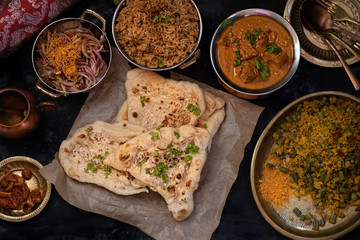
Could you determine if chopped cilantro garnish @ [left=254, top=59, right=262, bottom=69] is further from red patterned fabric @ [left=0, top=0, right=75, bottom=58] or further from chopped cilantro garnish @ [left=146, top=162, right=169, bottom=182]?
red patterned fabric @ [left=0, top=0, right=75, bottom=58]

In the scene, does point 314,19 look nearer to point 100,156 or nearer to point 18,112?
point 100,156

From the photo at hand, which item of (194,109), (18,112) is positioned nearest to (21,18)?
(18,112)

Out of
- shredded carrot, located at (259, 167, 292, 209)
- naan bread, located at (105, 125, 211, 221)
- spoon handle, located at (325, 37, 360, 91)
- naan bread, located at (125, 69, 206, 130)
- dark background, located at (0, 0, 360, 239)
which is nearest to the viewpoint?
spoon handle, located at (325, 37, 360, 91)

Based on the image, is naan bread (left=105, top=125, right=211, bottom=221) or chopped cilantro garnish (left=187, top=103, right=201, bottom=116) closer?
naan bread (left=105, top=125, right=211, bottom=221)

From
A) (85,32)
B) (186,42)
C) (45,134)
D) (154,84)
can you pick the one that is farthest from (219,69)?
(45,134)

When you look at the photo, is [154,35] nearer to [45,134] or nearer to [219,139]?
[219,139]

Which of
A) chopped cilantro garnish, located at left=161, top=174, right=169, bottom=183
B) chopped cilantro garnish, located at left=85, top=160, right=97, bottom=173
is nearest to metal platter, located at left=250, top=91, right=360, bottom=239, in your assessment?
chopped cilantro garnish, located at left=161, top=174, right=169, bottom=183
